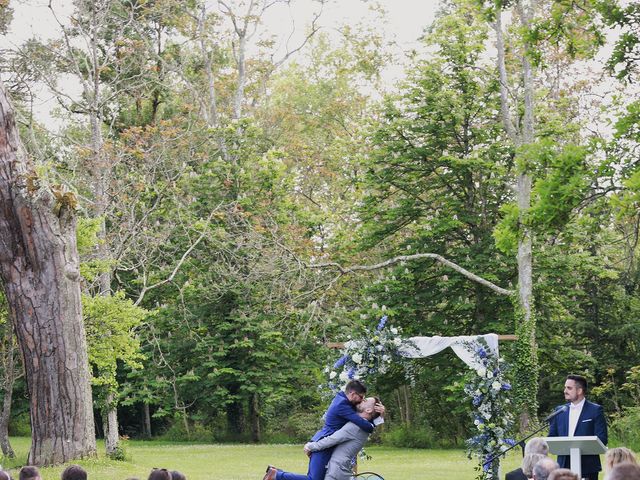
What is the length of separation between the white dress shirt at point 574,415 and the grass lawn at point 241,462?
7.83 meters

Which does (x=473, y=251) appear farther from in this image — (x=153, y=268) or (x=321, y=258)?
(x=153, y=268)

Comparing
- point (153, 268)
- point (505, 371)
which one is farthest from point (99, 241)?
point (153, 268)

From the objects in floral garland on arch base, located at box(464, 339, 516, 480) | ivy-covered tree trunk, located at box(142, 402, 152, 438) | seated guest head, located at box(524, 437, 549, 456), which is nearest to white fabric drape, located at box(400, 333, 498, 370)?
floral garland on arch base, located at box(464, 339, 516, 480)

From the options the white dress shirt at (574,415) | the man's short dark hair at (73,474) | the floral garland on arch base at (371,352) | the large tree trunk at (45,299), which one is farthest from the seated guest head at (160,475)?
the large tree trunk at (45,299)

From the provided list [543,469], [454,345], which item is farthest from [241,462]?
[543,469]

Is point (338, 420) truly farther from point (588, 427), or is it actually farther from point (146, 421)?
point (146, 421)

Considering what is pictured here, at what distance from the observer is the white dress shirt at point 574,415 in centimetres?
955

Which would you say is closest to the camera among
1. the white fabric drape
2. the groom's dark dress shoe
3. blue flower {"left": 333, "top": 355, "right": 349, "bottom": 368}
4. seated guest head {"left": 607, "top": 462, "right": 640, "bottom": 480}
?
seated guest head {"left": 607, "top": 462, "right": 640, "bottom": 480}

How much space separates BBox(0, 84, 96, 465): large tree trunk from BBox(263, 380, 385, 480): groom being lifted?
7.55 meters

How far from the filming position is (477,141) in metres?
27.5

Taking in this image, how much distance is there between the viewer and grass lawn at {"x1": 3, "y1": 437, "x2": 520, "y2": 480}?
52.2 ft

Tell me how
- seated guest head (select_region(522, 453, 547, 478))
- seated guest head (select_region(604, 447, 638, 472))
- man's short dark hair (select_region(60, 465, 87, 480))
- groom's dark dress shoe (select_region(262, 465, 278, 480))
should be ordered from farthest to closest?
groom's dark dress shoe (select_region(262, 465, 278, 480)) < seated guest head (select_region(522, 453, 547, 478)) < seated guest head (select_region(604, 447, 638, 472)) < man's short dark hair (select_region(60, 465, 87, 480))

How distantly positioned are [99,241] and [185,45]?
57.1ft

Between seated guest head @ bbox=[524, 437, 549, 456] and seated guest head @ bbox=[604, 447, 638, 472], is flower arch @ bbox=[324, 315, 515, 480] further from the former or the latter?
seated guest head @ bbox=[604, 447, 638, 472]
